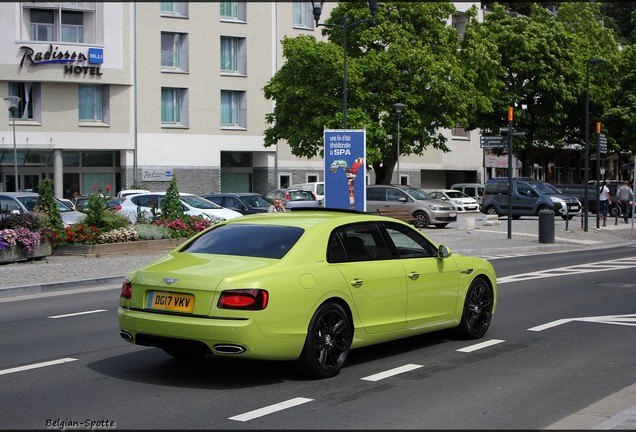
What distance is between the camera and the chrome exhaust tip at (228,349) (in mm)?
7508

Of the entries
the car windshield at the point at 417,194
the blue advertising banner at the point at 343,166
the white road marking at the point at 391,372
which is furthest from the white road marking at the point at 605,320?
the car windshield at the point at 417,194

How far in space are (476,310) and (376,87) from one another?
3488cm

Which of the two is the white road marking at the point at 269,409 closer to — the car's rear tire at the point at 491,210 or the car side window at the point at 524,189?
the car side window at the point at 524,189

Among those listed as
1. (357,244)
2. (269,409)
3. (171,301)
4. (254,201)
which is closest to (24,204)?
(254,201)

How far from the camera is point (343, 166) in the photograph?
27359mm

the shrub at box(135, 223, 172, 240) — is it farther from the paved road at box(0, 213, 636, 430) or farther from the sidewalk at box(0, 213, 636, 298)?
the paved road at box(0, 213, 636, 430)

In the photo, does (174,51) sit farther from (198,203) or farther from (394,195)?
(198,203)

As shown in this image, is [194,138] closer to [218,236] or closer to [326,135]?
[326,135]

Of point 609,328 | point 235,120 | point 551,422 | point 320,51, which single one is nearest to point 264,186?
point 235,120

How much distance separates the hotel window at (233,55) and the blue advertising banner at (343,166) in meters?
28.9

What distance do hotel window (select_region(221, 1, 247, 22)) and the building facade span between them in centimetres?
6

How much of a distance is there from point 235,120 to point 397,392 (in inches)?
1913

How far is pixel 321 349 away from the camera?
809cm

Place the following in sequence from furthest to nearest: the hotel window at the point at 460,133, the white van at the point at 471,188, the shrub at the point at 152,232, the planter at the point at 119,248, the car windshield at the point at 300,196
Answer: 1. the hotel window at the point at 460,133
2. the white van at the point at 471,188
3. the car windshield at the point at 300,196
4. the shrub at the point at 152,232
5. the planter at the point at 119,248
